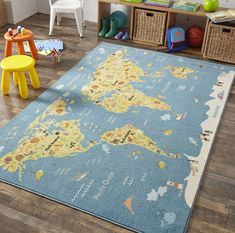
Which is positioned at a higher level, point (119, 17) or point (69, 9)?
point (69, 9)

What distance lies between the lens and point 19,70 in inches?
113

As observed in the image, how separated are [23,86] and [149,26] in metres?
1.66

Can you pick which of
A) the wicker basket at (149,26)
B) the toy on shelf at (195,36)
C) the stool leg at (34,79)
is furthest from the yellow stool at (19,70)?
the toy on shelf at (195,36)

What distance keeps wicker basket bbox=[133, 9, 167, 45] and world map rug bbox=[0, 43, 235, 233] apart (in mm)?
482

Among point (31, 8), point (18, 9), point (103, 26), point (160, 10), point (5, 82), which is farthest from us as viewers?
point (31, 8)

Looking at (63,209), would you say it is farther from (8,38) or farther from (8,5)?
(8,5)

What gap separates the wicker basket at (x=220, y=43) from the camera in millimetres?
3549

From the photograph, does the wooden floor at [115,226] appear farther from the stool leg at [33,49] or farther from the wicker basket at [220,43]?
the wicker basket at [220,43]

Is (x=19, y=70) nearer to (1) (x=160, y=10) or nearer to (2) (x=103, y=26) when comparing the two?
(2) (x=103, y=26)

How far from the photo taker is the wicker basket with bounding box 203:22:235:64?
3.55 meters

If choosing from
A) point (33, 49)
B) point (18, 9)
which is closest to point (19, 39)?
point (33, 49)

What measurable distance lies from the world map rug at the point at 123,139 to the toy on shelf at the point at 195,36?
0.36 metres

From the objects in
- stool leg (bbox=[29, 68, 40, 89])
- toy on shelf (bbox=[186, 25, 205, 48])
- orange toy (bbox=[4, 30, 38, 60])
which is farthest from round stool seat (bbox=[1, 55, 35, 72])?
toy on shelf (bbox=[186, 25, 205, 48])

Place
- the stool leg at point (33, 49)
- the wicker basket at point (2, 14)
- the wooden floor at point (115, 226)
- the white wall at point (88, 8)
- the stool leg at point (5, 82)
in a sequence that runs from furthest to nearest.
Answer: the white wall at point (88, 8) < the wicker basket at point (2, 14) < the stool leg at point (33, 49) < the stool leg at point (5, 82) < the wooden floor at point (115, 226)
